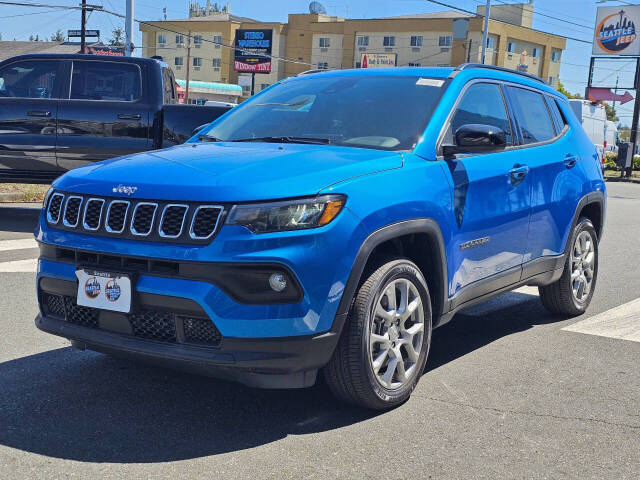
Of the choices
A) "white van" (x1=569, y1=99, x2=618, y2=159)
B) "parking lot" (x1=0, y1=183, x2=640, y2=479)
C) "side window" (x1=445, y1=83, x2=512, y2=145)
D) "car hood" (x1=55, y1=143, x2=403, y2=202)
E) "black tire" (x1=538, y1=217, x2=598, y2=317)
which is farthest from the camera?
"white van" (x1=569, y1=99, x2=618, y2=159)

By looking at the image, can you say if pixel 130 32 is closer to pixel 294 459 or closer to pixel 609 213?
pixel 609 213

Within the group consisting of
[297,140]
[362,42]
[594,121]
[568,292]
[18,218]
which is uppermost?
[362,42]

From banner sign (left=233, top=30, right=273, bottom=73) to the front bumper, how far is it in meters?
79.4

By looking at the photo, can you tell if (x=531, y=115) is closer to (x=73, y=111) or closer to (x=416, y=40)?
(x=73, y=111)

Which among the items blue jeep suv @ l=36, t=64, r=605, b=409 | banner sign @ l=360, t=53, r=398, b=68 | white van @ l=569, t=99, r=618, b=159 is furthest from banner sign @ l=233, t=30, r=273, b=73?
blue jeep suv @ l=36, t=64, r=605, b=409

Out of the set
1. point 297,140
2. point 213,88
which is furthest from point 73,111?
point 213,88

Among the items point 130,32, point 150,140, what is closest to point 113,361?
point 150,140

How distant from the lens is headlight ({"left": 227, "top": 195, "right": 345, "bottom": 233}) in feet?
11.3

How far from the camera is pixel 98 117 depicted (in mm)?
10188

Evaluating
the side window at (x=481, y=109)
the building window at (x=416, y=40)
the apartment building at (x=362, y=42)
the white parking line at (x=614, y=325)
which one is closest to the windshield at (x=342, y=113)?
the side window at (x=481, y=109)

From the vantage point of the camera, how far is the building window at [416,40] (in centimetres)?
8094

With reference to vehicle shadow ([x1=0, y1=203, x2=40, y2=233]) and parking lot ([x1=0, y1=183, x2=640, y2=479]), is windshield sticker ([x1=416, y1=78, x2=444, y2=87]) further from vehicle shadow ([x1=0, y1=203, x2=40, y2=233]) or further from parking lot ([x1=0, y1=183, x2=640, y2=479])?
vehicle shadow ([x1=0, y1=203, x2=40, y2=233])

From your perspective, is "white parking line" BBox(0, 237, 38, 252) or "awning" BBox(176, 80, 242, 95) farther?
"awning" BBox(176, 80, 242, 95)

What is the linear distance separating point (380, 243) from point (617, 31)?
42.6 metres
